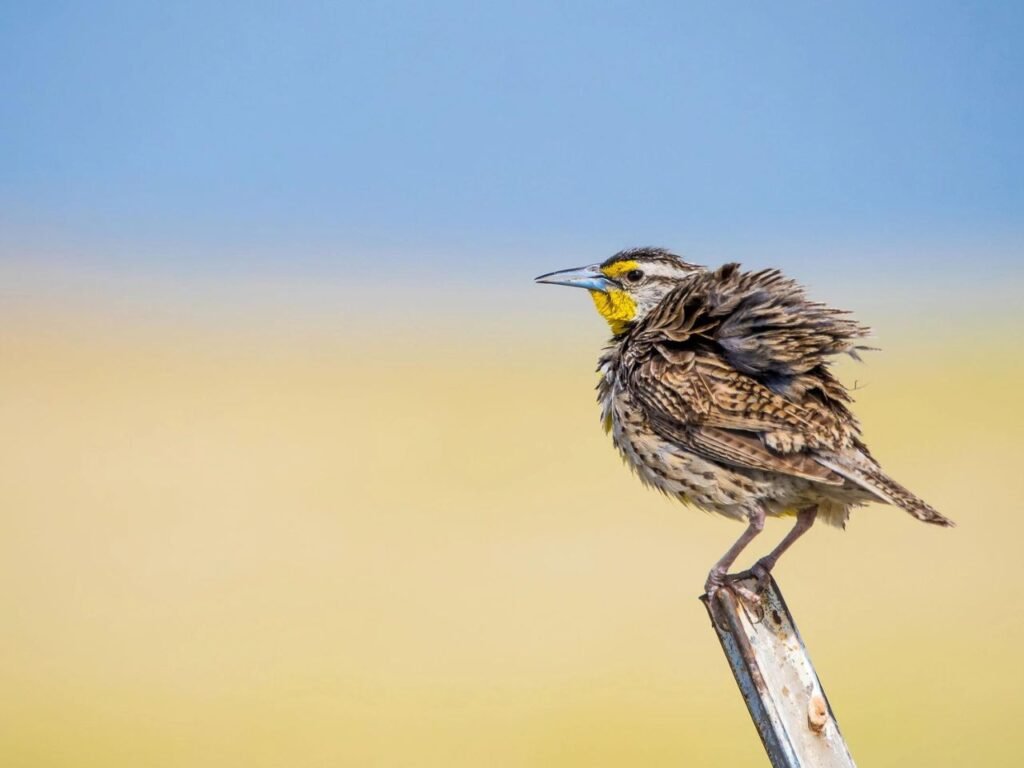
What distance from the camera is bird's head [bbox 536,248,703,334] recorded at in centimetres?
441

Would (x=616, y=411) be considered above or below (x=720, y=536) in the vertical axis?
below

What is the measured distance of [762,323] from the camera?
368 centimetres

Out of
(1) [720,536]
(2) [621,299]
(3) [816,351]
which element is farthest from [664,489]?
(1) [720,536]

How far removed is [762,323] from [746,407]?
26cm

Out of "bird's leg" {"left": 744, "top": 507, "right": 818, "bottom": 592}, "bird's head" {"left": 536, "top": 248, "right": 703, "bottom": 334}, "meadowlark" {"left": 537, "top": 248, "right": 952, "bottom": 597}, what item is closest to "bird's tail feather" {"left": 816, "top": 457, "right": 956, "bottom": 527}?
"meadowlark" {"left": 537, "top": 248, "right": 952, "bottom": 597}

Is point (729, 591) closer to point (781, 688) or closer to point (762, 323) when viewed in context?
point (781, 688)

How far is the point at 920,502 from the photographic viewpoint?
326 cm

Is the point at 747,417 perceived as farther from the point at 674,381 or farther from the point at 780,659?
the point at 780,659

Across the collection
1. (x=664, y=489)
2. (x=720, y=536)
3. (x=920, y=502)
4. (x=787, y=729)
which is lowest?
(x=787, y=729)

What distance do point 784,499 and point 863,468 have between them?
272mm

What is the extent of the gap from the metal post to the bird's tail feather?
507 mm

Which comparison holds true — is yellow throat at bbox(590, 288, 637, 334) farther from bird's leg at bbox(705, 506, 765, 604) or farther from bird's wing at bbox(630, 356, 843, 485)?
bird's leg at bbox(705, 506, 765, 604)

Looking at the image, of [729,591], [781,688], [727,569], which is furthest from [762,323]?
[781,688]

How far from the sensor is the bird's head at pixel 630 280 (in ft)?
14.5
